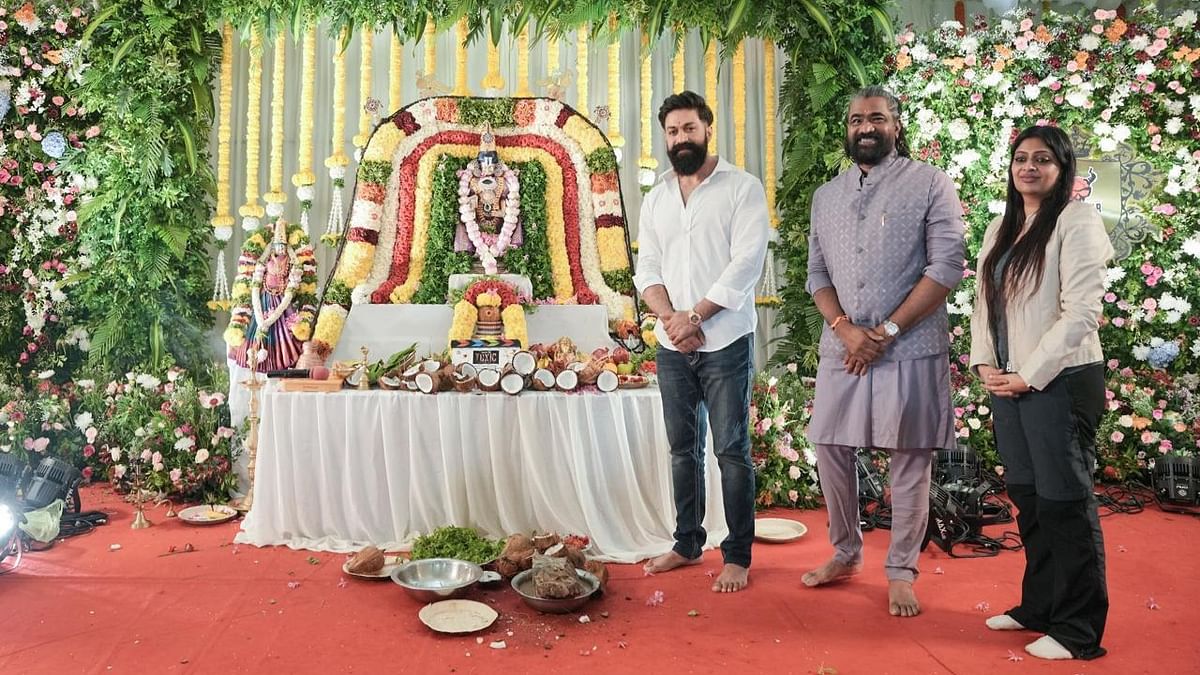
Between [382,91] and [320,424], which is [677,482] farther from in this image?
[382,91]

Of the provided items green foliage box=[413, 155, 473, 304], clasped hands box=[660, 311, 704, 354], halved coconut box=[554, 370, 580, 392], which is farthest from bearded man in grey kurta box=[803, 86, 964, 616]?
green foliage box=[413, 155, 473, 304]

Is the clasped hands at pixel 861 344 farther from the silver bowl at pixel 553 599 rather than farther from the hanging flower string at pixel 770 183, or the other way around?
the hanging flower string at pixel 770 183

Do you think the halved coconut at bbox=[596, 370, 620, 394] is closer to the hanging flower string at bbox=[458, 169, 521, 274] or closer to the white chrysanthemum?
the hanging flower string at bbox=[458, 169, 521, 274]

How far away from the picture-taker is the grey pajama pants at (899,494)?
3.05 meters

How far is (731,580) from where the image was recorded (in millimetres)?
3346

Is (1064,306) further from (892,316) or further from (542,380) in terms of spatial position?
(542,380)

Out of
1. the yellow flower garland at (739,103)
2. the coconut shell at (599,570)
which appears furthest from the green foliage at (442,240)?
the coconut shell at (599,570)

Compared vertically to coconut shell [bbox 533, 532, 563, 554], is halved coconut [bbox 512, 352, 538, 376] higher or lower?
higher

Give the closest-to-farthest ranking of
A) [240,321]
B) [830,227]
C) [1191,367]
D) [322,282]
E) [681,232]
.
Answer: [830,227], [681,232], [240,321], [1191,367], [322,282]

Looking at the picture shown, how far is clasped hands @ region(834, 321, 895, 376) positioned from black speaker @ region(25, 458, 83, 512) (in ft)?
12.4

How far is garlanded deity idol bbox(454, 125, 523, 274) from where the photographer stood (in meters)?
6.16

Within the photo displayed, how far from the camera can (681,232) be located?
11.3 feet

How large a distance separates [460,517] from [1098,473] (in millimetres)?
4338

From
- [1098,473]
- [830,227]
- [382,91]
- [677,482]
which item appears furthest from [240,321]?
[1098,473]
